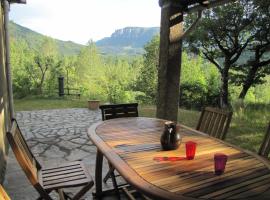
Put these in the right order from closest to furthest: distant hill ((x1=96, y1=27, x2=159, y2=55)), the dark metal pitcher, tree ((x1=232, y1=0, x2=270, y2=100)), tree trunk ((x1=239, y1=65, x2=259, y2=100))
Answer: the dark metal pitcher < tree ((x1=232, y1=0, x2=270, y2=100)) < tree trunk ((x1=239, y1=65, x2=259, y2=100)) < distant hill ((x1=96, y1=27, x2=159, y2=55))

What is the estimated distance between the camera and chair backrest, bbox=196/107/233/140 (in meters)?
2.77

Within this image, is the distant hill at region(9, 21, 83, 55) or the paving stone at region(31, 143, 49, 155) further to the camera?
the distant hill at region(9, 21, 83, 55)

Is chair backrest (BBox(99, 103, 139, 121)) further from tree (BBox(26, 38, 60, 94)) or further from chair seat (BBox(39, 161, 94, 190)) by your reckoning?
tree (BBox(26, 38, 60, 94))

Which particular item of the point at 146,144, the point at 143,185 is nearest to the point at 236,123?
the point at 146,144

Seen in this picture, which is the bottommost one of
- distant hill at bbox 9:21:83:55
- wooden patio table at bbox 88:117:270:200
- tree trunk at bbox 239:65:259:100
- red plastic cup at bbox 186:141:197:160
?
wooden patio table at bbox 88:117:270:200

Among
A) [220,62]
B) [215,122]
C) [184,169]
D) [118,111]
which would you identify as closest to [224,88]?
[220,62]

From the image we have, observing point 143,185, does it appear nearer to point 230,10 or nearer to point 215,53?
point 230,10

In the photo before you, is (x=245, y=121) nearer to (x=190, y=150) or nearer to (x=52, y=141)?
(x=52, y=141)

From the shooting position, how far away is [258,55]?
449 inches

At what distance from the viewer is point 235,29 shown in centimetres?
1074

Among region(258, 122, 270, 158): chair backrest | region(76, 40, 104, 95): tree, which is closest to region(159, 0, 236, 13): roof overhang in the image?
region(258, 122, 270, 158): chair backrest

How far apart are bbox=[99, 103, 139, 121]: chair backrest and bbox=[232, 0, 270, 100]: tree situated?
24.7 feet

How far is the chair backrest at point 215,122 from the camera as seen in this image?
2.77 meters

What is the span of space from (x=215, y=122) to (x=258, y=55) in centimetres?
962
